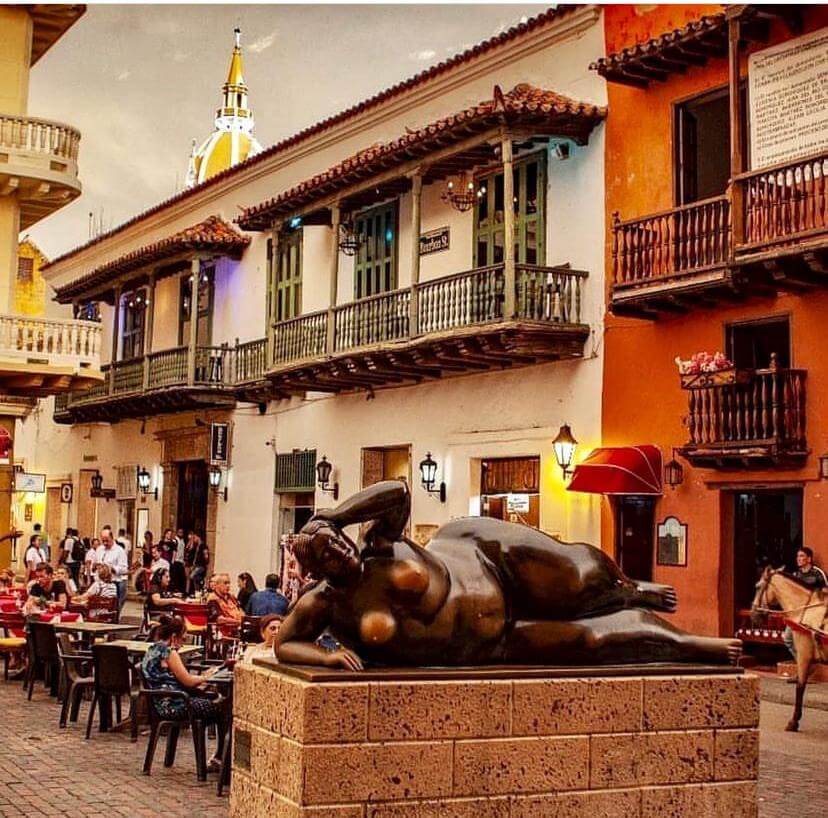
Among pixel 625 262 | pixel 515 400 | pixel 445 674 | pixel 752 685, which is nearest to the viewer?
pixel 445 674

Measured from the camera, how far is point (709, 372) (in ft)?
51.5

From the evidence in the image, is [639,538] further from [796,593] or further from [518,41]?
[518,41]

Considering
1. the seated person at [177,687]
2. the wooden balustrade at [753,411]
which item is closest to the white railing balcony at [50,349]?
the wooden balustrade at [753,411]

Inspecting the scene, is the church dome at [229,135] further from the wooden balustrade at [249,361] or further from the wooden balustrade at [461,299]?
the wooden balustrade at [461,299]

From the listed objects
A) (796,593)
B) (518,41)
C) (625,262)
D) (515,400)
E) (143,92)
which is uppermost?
(143,92)

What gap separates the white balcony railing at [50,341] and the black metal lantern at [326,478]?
15.5ft

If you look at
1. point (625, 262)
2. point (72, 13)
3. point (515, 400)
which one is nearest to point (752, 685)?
point (625, 262)

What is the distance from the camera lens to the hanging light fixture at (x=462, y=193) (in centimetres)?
2092

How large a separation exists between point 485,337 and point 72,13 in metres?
12.5

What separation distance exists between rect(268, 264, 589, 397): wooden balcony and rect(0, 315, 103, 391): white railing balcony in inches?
155

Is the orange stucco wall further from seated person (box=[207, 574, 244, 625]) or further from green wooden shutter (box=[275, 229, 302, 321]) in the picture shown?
green wooden shutter (box=[275, 229, 302, 321])

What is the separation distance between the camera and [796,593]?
12164 millimetres

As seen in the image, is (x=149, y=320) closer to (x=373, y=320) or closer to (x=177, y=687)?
(x=373, y=320)

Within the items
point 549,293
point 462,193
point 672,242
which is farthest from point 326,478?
point 672,242
